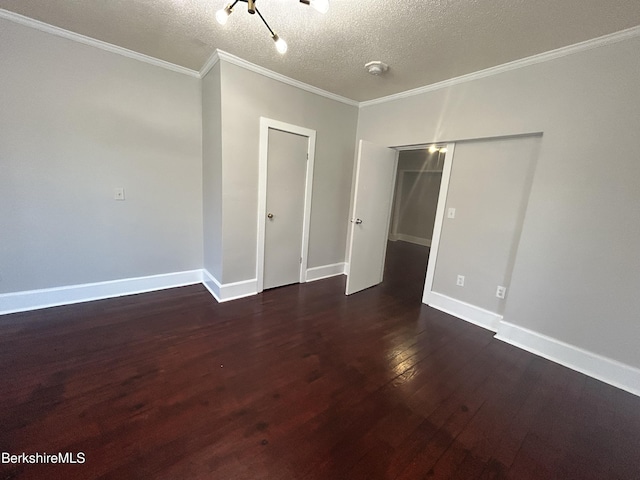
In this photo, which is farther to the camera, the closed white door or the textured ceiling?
the closed white door

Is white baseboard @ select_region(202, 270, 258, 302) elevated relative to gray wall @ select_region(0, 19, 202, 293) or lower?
lower

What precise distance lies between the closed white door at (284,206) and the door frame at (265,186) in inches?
1.7

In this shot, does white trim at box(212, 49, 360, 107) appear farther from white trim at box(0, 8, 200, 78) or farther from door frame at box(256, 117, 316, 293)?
white trim at box(0, 8, 200, 78)

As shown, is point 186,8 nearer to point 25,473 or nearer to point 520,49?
point 520,49

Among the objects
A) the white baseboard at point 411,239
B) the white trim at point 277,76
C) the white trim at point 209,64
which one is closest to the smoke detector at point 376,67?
the white trim at point 277,76

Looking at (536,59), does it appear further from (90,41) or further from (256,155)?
(90,41)

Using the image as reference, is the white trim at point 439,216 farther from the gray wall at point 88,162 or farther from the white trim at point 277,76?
the gray wall at point 88,162

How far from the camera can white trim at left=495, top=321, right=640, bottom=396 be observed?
6.12 ft

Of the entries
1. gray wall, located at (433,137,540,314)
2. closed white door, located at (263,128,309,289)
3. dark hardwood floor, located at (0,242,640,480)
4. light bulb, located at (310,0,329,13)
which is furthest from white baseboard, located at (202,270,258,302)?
light bulb, located at (310,0,329,13)

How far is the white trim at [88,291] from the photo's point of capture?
2.35 m

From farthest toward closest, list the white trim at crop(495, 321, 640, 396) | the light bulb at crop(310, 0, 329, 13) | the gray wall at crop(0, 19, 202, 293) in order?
the gray wall at crop(0, 19, 202, 293), the white trim at crop(495, 321, 640, 396), the light bulb at crop(310, 0, 329, 13)

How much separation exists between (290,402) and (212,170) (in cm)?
242

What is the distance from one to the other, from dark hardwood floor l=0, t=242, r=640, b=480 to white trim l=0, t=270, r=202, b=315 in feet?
0.39

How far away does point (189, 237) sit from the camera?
318cm
